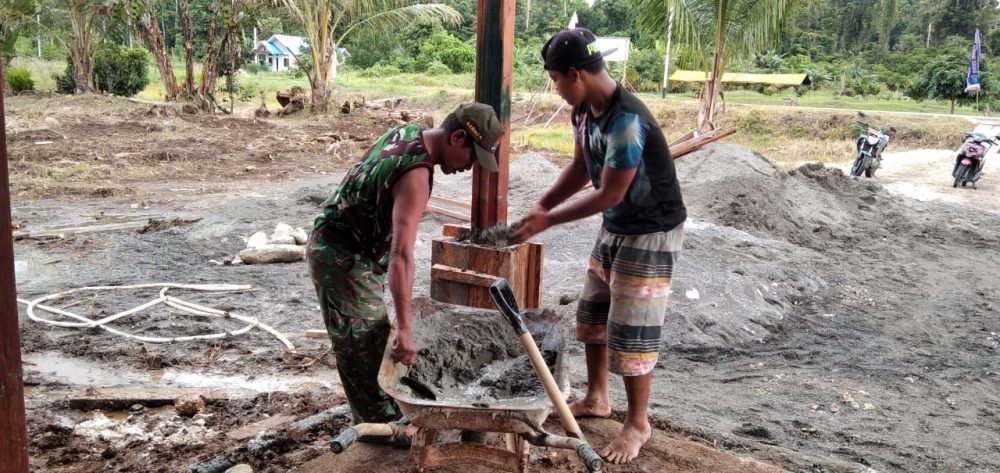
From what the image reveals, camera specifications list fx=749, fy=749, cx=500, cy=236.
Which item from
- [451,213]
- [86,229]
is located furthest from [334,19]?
[451,213]

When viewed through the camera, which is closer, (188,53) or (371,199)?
(371,199)

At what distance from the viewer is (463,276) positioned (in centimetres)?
357

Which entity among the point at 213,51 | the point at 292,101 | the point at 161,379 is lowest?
the point at 161,379

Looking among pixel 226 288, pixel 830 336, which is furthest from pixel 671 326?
pixel 226 288

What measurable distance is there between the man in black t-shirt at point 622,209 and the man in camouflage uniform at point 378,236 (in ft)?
1.35

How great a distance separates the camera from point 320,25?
1839 centimetres

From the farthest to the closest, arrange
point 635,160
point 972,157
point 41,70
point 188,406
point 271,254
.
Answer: point 41,70 → point 972,157 → point 271,254 → point 188,406 → point 635,160

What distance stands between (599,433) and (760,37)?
34.0 ft

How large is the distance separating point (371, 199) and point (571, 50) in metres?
0.96

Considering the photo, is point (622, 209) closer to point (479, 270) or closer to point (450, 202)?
point (479, 270)

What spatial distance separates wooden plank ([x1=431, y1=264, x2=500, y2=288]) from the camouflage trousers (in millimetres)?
443

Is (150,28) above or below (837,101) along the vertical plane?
above

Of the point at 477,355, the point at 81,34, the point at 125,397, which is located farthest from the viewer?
the point at 81,34

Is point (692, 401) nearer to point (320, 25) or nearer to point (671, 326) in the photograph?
point (671, 326)
